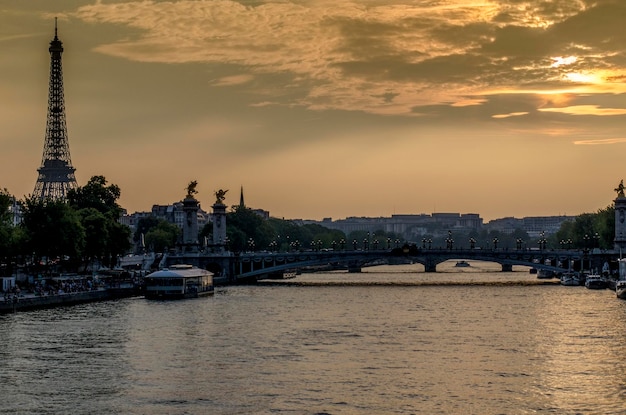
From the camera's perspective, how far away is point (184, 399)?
38.9 m

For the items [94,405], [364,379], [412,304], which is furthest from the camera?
[412,304]

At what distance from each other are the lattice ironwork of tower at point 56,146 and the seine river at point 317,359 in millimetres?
67150

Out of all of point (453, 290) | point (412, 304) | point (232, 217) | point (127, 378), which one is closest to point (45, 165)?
point (232, 217)

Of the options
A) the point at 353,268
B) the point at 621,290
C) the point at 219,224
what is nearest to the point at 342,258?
the point at 219,224

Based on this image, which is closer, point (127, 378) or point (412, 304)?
point (127, 378)

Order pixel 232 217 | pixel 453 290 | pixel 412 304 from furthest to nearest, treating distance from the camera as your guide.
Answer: pixel 232 217
pixel 453 290
pixel 412 304

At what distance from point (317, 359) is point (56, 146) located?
10188 cm

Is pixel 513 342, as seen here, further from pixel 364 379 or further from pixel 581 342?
pixel 364 379

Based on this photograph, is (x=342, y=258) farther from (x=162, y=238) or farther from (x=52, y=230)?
(x=162, y=238)

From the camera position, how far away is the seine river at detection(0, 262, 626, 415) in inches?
1518

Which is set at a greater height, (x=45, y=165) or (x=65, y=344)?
(x=45, y=165)

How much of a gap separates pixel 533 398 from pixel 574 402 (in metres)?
1.36

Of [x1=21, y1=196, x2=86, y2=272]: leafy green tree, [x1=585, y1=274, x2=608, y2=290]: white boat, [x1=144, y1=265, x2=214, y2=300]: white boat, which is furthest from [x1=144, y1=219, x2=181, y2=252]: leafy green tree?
[x1=585, y1=274, x2=608, y2=290]: white boat

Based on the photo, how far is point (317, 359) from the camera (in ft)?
157
